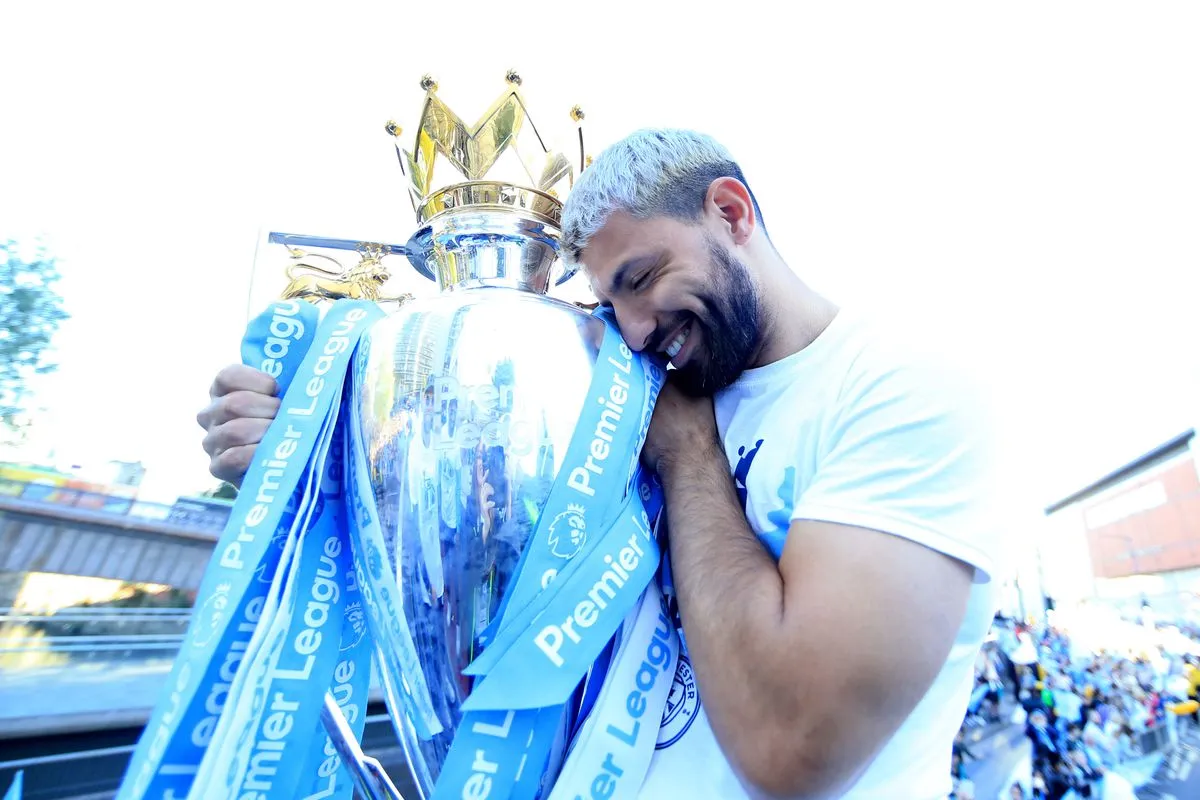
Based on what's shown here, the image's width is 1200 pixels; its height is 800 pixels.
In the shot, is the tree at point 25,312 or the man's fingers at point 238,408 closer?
the man's fingers at point 238,408

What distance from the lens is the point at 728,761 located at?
0.50 m

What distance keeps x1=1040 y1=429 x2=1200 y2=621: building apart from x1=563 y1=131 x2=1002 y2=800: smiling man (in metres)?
17.7

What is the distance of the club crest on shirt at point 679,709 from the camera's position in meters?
0.56

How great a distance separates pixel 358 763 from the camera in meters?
0.54

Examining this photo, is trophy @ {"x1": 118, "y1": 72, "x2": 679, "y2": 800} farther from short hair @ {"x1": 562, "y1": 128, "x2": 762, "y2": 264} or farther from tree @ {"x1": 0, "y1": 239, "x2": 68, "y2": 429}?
tree @ {"x1": 0, "y1": 239, "x2": 68, "y2": 429}

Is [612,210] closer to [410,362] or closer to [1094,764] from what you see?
[410,362]

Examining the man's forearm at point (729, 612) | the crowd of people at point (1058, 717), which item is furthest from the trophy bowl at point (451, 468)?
the crowd of people at point (1058, 717)

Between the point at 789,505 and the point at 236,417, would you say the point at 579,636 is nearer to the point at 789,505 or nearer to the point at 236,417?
the point at 789,505

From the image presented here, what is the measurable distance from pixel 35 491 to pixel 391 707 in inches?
143

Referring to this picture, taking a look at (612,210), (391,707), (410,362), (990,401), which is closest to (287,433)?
(410,362)

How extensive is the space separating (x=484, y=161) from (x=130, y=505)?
3.99 m

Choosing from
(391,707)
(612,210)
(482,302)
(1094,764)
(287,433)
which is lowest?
(1094,764)

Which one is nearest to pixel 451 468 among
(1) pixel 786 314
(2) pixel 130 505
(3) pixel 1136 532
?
(1) pixel 786 314

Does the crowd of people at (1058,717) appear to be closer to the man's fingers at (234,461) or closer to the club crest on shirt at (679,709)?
the club crest on shirt at (679,709)
